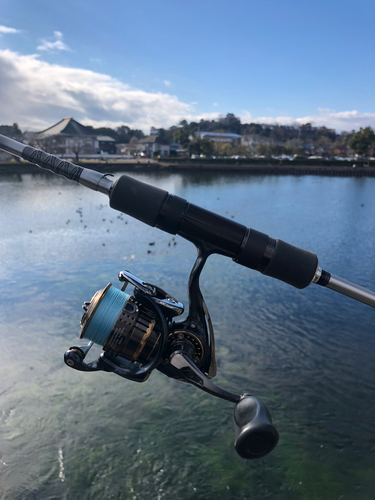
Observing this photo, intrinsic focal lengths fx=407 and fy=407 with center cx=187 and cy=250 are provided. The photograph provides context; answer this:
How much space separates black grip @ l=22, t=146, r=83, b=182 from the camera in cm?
179

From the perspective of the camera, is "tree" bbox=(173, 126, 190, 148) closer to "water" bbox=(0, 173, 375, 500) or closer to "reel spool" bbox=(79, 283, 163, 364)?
"water" bbox=(0, 173, 375, 500)

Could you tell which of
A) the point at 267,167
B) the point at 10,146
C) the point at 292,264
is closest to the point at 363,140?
the point at 267,167

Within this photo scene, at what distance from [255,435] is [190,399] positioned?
5806 millimetres

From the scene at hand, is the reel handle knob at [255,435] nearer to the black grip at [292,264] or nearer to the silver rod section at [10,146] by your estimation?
the black grip at [292,264]

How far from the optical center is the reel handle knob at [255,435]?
1.41m

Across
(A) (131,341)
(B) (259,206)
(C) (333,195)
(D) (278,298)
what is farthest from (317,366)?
(C) (333,195)

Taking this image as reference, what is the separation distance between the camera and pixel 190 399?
271 inches

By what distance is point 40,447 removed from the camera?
19.0 feet

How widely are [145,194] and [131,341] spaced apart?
0.70m

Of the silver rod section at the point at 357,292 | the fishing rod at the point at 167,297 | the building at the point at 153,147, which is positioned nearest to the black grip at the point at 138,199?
the fishing rod at the point at 167,297

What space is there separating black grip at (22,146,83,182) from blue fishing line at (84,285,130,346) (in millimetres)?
581

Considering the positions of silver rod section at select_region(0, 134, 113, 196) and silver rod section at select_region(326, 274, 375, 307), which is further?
silver rod section at select_region(0, 134, 113, 196)

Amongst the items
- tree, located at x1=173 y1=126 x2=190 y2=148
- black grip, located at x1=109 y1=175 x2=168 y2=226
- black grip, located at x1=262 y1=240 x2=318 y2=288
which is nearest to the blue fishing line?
black grip, located at x1=109 y1=175 x2=168 y2=226

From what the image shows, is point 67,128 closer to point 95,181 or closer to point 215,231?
point 95,181
